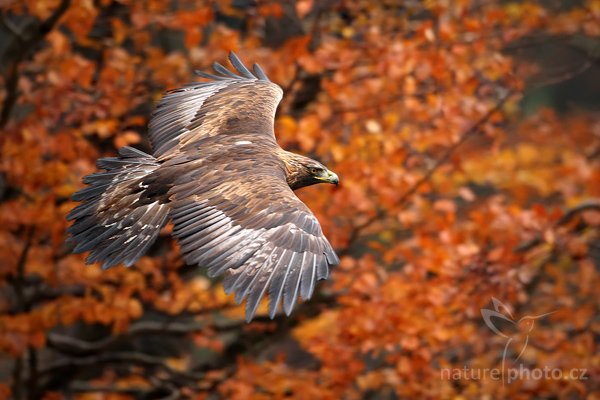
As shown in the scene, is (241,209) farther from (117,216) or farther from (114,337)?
(114,337)

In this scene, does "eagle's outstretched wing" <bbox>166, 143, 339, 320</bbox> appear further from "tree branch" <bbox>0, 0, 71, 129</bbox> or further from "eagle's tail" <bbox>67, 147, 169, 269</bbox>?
"tree branch" <bbox>0, 0, 71, 129</bbox>

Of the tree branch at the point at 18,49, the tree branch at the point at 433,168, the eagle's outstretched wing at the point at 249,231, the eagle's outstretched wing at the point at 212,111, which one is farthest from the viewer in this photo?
the tree branch at the point at 433,168

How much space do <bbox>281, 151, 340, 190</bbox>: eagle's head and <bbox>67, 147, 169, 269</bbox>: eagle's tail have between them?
90 centimetres

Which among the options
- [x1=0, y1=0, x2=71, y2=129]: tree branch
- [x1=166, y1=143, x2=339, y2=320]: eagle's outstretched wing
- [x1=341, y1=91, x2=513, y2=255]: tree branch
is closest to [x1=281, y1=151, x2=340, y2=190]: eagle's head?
[x1=166, y1=143, x2=339, y2=320]: eagle's outstretched wing

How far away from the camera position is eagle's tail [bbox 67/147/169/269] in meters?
6.50

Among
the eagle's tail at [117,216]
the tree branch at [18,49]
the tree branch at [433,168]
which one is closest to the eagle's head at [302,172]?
the eagle's tail at [117,216]

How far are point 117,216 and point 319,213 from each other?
277 centimetres

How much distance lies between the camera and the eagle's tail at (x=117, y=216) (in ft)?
21.3

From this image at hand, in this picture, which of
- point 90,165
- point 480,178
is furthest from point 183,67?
point 480,178

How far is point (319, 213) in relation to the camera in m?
9.16

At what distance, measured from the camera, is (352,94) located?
9.30 meters

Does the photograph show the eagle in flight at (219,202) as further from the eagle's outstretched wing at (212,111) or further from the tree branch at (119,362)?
the tree branch at (119,362)

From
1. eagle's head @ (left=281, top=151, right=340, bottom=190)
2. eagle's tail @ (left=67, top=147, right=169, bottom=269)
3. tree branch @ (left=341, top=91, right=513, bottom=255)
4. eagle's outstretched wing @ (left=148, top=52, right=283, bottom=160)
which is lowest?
tree branch @ (left=341, top=91, right=513, bottom=255)

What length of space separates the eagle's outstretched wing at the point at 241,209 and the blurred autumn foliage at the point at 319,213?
1224 millimetres
